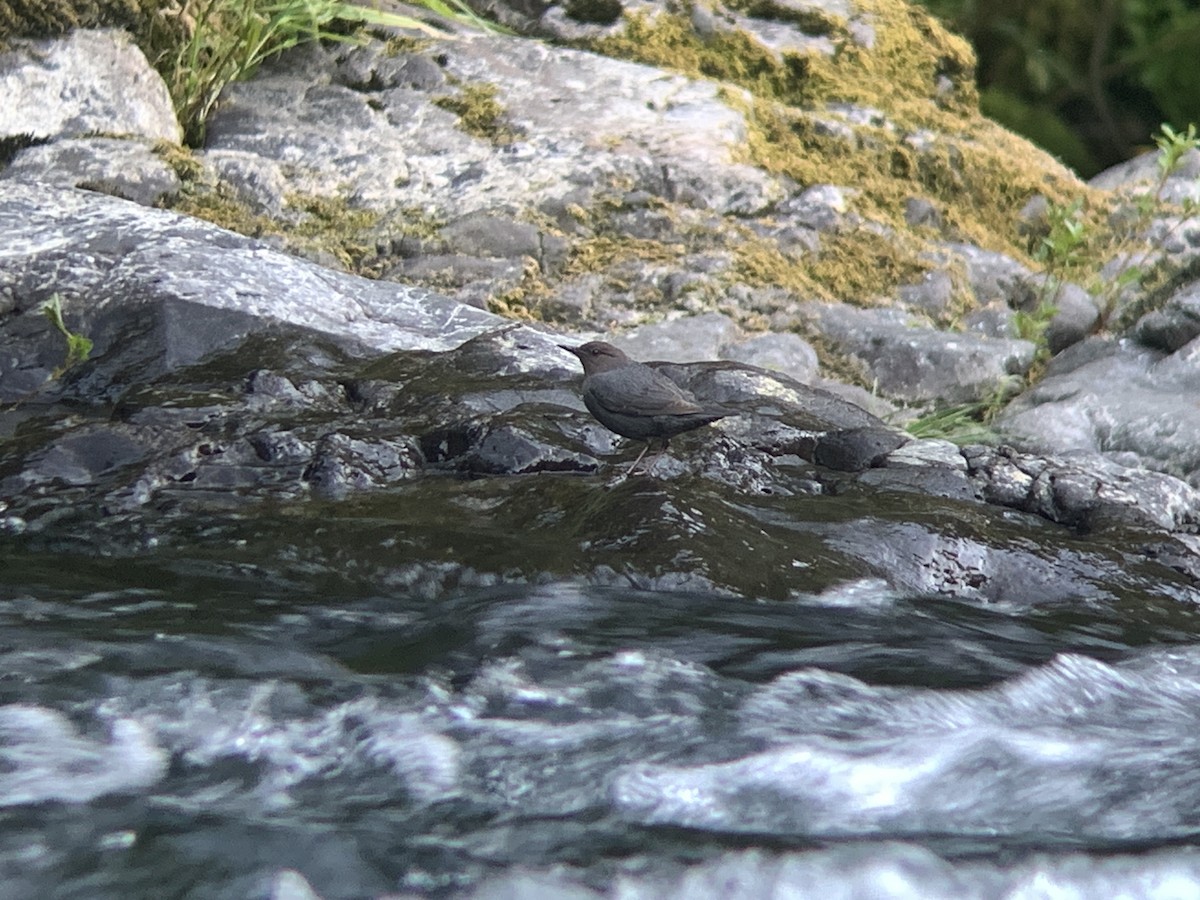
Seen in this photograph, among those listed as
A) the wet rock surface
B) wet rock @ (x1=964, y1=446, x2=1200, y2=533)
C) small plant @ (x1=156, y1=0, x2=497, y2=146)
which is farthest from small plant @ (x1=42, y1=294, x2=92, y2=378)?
wet rock @ (x1=964, y1=446, x2=1200, y2=533)

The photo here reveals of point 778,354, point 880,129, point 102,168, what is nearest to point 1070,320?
point 880,129

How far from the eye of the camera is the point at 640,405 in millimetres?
4109

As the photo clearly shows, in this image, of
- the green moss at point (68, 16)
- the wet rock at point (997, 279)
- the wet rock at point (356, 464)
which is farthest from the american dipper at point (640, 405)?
the green moss at point (68, 16)

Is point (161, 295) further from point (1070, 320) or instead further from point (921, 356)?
point (1070, 320)

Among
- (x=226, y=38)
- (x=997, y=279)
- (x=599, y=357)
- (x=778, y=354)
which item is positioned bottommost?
(x=778, y=354)

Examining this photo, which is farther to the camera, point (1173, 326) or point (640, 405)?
point (1173, 326)

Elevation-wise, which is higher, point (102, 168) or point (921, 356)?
point (102, 168)

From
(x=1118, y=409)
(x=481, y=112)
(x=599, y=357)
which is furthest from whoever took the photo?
(x=481, y=112)

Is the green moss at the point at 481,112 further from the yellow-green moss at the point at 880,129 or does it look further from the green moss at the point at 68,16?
the green moss at the point at 68,16

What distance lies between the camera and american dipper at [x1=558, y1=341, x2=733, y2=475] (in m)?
4.13

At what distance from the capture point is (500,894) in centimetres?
222

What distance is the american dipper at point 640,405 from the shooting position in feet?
13.5

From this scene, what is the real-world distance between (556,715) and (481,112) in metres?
4.30

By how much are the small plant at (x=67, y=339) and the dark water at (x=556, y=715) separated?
978 millimetres
